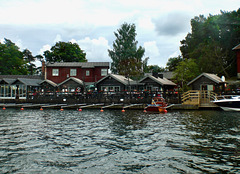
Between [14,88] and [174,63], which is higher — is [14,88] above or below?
below

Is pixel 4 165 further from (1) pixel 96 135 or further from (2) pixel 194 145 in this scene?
(2) pixel 194 145

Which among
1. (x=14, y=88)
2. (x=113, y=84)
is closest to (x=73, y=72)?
(x=113, y=84)

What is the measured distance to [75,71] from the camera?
55.3 m

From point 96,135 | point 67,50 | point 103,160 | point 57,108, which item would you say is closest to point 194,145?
point 103,160

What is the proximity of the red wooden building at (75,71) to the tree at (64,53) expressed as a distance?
2013cm

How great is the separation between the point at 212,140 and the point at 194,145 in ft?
6.01

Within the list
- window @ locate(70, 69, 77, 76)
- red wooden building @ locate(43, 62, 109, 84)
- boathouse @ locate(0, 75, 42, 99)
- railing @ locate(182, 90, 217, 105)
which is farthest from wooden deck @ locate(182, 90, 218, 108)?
boathouse @ locate(0, 75, 42, 99)

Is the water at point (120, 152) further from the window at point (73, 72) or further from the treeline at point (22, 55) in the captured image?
the treeline at point (22, 55)

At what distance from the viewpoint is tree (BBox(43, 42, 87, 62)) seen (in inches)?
2960

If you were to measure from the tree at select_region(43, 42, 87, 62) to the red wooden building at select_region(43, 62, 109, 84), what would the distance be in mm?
20126

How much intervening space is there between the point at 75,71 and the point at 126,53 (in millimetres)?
17446

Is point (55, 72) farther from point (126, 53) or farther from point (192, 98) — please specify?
point (192, 98)

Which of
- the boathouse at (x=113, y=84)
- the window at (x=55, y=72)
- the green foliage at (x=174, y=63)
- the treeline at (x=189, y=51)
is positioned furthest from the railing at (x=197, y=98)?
the green foliage at (x=174, y=63)

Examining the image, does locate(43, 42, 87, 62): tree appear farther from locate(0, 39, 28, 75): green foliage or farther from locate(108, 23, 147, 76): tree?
locate(108, 23, 147, 76): tree
